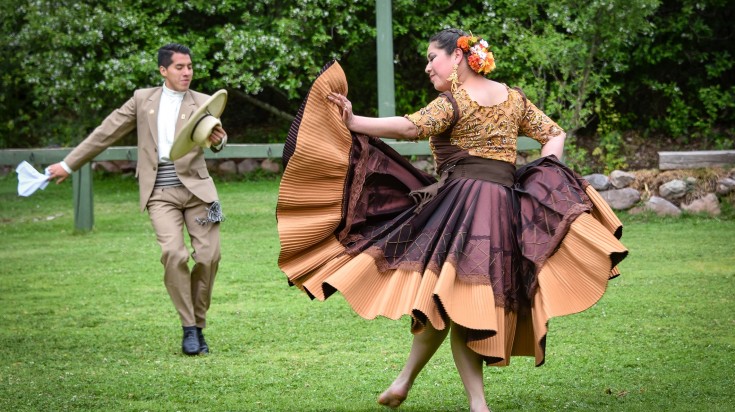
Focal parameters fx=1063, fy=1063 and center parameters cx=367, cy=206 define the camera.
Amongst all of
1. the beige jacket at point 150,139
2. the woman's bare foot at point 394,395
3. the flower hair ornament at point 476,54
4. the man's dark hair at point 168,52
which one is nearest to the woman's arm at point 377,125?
the flower hair ornament at point 476,54

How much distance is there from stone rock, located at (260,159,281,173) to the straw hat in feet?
35.3

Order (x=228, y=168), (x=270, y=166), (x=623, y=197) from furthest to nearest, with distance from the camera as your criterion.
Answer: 1. (x=228, y=168)
2. (x=270, y=166)
3. (x=623, y=197)

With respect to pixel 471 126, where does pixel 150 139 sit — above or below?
below

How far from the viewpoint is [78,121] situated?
16734 millimetres

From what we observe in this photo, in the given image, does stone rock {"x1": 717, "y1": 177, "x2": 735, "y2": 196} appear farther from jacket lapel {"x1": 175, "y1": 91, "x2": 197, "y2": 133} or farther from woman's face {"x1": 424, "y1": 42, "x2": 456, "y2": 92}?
woman's face {"x1": 424, "y1": 42, "x2": 456, "y2": 92}

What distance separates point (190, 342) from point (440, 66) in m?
2.57

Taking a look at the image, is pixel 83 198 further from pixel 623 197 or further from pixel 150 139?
pixel 623 197

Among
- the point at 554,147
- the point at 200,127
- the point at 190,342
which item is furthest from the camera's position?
the point at 190,342

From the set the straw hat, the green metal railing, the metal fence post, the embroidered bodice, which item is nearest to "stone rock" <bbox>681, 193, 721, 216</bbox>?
the green metal railing

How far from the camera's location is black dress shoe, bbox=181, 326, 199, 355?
21.3 feet

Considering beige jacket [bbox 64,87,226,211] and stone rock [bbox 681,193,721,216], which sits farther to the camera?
stone rock [bbox 681,193,721,216]

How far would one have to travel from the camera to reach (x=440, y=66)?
497 centimetres

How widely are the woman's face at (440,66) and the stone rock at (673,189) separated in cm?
764

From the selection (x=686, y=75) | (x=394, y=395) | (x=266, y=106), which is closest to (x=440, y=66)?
(x=394, y=395)
